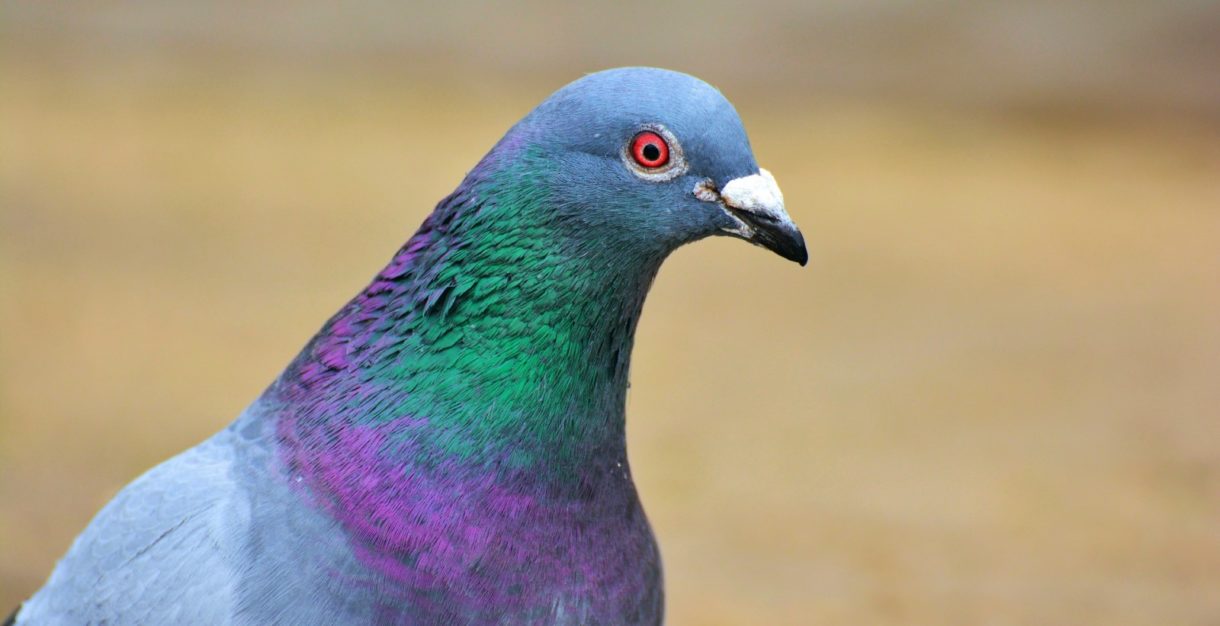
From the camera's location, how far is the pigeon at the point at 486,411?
249 cm

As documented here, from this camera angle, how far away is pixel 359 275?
7.25 metres

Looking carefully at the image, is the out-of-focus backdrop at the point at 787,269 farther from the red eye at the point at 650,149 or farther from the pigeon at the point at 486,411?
the red eye at the point at 650,149

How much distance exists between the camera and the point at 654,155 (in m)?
2.48

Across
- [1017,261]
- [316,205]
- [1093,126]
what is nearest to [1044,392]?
[1017,261]

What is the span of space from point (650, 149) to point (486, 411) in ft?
1.89

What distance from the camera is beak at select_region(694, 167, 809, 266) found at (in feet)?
8.04

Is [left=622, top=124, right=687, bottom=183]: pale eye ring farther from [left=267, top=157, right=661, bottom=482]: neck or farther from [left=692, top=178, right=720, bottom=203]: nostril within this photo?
[left=267, top=157, right=661, bottom=482]: neck

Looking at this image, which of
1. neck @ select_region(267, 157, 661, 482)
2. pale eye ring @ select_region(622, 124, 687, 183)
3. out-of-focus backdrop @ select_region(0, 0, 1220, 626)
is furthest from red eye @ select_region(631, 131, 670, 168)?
out-of-focus backdrop @ select_region(0, 0, 1220, 626)

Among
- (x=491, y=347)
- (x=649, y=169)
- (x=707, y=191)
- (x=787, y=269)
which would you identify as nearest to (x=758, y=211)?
(x=707, y=191)

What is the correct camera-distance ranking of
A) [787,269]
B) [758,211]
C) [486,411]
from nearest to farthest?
1. [758,211]
2. [486,411]
3. [787,269]

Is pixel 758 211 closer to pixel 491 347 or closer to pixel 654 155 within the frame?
pixel 654 155

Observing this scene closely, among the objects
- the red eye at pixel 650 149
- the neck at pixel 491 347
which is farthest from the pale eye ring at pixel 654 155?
the neck at pixel 491 347

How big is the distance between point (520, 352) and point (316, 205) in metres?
5.95

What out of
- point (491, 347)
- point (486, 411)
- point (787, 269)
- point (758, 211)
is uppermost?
point (787, 269)
